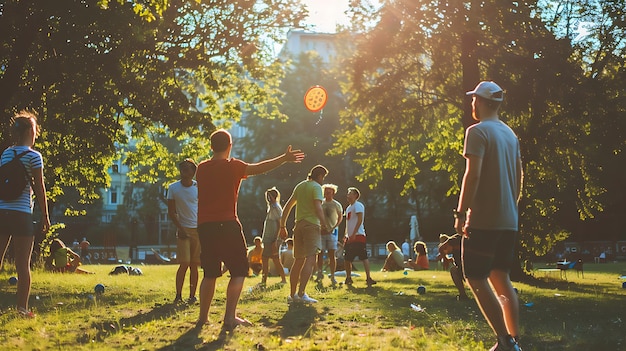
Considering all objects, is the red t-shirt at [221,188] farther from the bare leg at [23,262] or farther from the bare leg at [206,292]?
the bare leg at [23,262]

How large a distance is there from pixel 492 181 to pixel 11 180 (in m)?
4.81

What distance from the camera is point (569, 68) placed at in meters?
19.2

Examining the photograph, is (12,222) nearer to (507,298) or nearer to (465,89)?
(507,298)

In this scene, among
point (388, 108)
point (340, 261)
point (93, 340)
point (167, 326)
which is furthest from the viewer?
point (340, 261)

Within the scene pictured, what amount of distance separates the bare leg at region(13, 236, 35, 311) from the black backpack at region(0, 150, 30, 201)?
Result: 0.45 meters

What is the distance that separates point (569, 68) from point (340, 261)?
35.5 ft

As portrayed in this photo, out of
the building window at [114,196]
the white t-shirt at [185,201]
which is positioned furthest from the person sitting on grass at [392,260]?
the building window at [114,196]

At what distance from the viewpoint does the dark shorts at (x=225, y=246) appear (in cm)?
783

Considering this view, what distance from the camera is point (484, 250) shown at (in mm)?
6094

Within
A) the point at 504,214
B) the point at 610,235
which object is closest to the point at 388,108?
the point at 504,214

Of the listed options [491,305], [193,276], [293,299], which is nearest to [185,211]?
[193,276]

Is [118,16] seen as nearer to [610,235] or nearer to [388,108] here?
[388,108]

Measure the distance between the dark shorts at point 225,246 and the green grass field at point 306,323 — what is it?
0.62 m

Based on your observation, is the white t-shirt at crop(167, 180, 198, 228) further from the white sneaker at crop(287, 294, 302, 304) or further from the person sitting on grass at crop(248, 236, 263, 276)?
the person sitting on grass at crop(248, 236, 263, 276)
